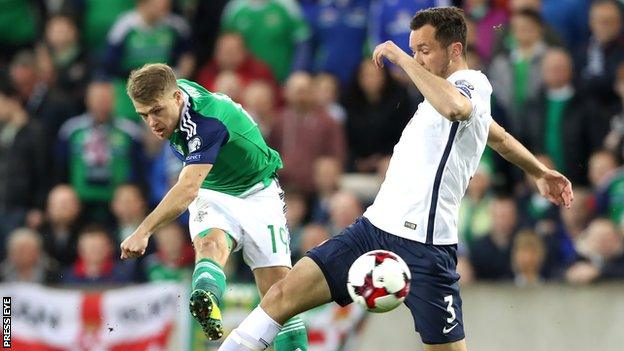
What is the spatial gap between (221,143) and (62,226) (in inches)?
220

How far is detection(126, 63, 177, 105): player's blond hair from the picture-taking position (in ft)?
29.1

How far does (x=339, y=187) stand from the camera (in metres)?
13.9

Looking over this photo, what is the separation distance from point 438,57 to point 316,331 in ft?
14.8

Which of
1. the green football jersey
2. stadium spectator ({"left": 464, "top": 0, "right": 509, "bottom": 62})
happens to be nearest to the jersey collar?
the green football jersey

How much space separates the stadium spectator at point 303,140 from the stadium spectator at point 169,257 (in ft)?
4.55

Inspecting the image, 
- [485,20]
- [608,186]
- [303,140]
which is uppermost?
[485,20]

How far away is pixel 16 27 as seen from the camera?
55.1ft

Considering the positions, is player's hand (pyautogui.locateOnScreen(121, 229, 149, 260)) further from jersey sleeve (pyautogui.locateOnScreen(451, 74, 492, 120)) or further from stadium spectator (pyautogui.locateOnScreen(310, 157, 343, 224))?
stadium spectator (pyautogui.locateOnScreen(310, 157, 343, 224))

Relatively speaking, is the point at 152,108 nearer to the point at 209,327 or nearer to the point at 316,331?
the point at 209,327

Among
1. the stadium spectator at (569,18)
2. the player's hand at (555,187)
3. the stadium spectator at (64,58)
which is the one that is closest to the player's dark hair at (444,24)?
the player's hand at (555,187)

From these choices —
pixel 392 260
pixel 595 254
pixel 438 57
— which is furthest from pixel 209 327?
pixel 595 254

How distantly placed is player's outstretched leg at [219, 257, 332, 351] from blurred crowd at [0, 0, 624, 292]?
4247 mm

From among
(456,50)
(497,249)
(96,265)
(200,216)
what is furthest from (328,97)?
(456,50)

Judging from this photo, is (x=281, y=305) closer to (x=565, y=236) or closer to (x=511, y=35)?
(x=565, y=236)
